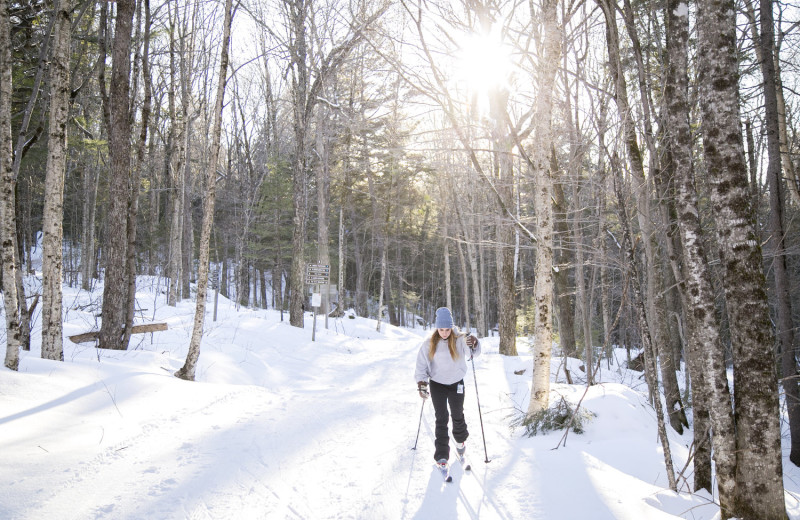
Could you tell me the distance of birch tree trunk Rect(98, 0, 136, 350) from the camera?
862cm

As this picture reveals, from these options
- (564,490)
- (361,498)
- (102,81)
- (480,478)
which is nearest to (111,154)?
(102,81)

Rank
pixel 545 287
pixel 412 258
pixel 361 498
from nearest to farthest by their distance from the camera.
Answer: pixel 361 498
pixel 545 287
pixel 412 258

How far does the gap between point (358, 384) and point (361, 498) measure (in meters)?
6.02

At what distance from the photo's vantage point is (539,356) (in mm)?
6414

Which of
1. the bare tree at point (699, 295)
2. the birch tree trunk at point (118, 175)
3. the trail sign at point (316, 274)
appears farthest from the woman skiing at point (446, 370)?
the trail sign at point (316, 274)

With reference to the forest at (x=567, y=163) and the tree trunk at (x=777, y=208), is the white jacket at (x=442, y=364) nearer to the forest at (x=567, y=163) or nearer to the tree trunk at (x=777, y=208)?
the forest at (x=567, y=163)

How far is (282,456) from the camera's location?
16.3 ft

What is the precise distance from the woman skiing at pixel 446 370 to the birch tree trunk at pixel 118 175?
6668mm

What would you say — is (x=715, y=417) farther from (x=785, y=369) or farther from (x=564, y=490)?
(x=785, y=369)

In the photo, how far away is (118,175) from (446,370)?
7367 mm

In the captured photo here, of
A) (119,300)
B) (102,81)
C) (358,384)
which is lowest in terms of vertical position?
(358,384)

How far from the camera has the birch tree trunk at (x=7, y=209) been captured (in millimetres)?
5617

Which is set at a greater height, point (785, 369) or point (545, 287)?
point (545, 287)

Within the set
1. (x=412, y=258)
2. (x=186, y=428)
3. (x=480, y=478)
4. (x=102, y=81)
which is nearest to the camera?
(x=480, y=478)
